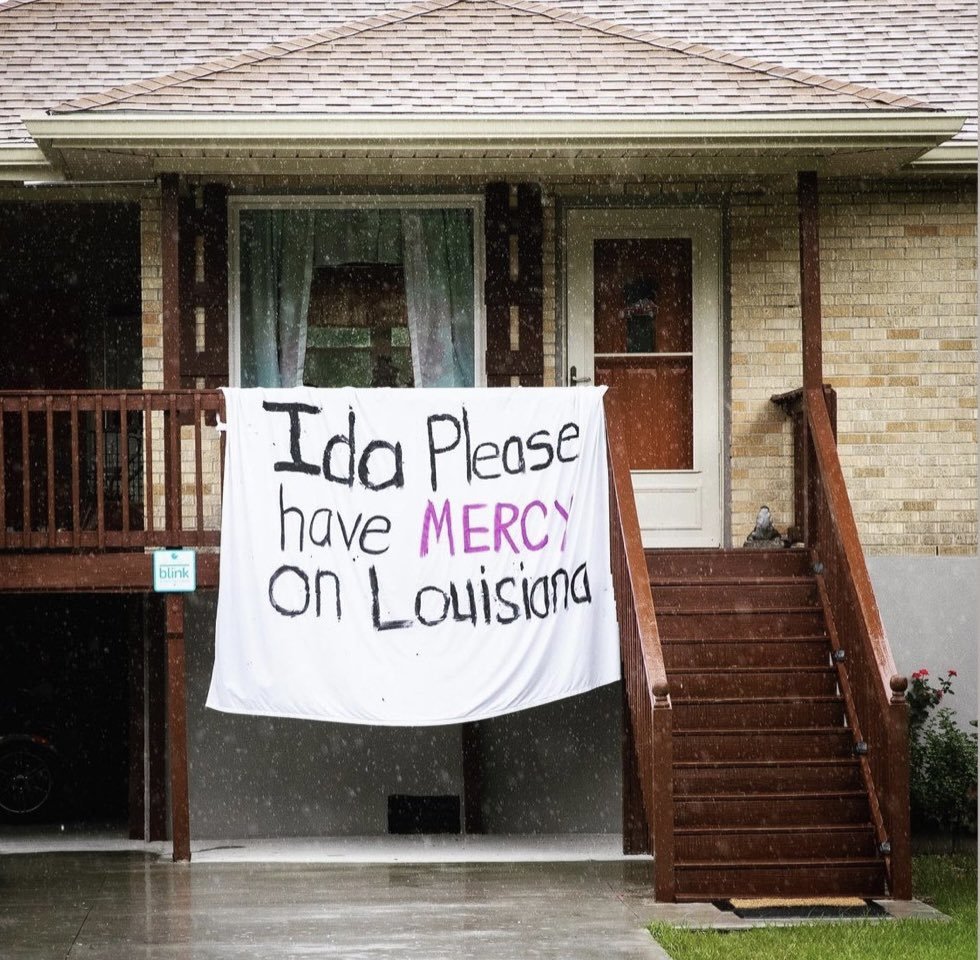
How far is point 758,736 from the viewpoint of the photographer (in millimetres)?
10070

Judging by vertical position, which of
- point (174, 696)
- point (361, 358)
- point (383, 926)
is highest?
point (361, 358)

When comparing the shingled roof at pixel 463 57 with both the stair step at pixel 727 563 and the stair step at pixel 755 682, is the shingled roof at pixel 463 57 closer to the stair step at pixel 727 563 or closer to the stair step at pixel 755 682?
the stair step at pixel 727 563

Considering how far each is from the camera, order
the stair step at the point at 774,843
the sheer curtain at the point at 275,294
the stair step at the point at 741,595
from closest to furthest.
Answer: the stair step at the point at 774,843 < the stair step at the point at 741,595 < the sheer curtain at the point at 275,294

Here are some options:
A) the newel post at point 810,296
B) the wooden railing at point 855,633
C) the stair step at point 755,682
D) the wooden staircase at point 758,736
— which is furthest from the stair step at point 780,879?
the newel post at point 810,296

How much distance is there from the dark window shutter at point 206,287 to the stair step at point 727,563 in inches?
137

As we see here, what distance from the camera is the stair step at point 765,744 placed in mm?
9984

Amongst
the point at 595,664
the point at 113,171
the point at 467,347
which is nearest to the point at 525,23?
the point at 467,347

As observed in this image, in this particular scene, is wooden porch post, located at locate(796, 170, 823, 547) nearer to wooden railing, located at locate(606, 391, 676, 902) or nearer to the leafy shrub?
wooden railing, located at locate(606, 391, 676, 902)

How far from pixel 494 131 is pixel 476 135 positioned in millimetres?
120

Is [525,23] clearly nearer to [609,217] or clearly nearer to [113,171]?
[609,217]

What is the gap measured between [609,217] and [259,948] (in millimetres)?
6421

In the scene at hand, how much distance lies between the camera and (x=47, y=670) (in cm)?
1598

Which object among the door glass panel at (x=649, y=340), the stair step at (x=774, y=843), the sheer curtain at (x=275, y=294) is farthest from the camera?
the door glass panel at (x=649, y=340)

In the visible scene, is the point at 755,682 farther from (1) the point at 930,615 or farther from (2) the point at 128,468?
(2) the point at 128,468
